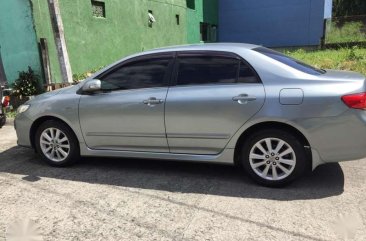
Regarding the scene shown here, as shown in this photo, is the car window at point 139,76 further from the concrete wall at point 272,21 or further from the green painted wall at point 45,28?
the concrete wall at point 272,21

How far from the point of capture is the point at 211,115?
4.57 meters

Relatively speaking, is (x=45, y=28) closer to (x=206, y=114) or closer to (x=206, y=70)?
(x=206, y=70)

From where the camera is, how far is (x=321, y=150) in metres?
4.27

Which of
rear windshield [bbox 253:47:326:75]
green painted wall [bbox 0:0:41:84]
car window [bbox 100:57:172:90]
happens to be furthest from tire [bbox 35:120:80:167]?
green painted wall [bbox 0:0:41:84]

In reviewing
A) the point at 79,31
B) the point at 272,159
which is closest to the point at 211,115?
the point at 272,159

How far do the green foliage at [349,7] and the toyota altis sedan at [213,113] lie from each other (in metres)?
34.4

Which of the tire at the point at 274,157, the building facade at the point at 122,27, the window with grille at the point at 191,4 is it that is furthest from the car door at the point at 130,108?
the window with grille at the point at 191,4

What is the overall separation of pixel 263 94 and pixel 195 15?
1852 cm

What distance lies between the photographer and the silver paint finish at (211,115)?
4191 mm

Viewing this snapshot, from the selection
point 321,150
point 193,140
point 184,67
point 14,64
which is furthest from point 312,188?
point 14,64

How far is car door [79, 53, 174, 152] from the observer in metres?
4.89

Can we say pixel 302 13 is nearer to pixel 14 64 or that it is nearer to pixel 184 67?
pixel 14 64

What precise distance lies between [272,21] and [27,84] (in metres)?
18.3

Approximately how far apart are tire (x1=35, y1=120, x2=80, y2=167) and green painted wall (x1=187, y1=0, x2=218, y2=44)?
16.4 metres
